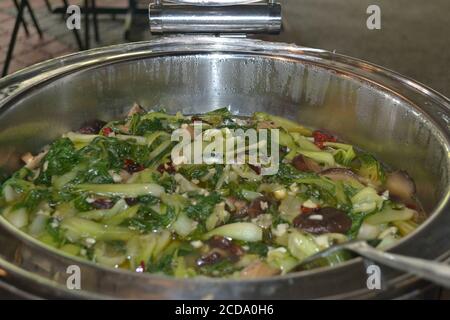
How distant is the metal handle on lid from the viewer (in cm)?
249

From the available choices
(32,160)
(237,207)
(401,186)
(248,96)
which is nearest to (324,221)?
(237,207)

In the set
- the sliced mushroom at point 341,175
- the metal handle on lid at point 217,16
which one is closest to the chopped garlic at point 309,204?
the sliced mushroom at point 341,175

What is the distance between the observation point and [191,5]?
252cm

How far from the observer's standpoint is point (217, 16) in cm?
250

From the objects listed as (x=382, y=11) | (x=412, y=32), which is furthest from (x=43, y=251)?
(x=382, y=11)

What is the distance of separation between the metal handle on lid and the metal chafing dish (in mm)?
143

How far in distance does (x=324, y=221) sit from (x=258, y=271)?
325 mm

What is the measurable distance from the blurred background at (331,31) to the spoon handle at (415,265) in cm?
419

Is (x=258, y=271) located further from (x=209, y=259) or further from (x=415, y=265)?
(x=415, y=265)

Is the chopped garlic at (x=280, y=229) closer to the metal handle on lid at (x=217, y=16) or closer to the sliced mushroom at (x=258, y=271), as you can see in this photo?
the sliced mushroom at (x=258, y=271)

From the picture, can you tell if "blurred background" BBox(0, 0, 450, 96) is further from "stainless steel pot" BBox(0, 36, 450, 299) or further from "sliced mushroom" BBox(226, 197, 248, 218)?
"sliced mushroom" BBox(226, 197, 248, 218)
